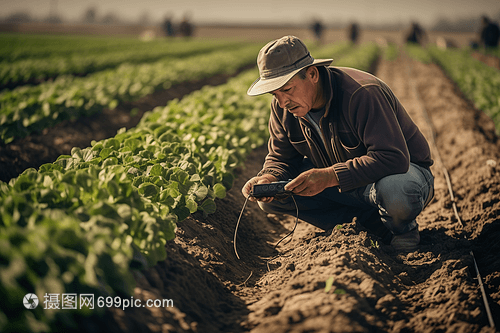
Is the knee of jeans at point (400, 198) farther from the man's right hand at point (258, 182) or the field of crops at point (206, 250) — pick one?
the man's right hand at point (258, 182)

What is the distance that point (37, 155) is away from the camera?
18.9ft

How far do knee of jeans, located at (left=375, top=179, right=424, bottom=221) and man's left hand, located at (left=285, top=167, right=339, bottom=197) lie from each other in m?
0.38

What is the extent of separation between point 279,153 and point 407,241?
1202 millimetres

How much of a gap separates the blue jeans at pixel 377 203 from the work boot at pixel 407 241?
47 mm

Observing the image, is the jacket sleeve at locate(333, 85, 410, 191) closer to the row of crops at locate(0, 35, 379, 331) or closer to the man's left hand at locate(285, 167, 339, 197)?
the man's left hand at locate(285, 167, 339, 197)

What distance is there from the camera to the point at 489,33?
20.3 metres


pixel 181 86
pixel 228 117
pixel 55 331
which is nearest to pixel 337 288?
pixel 55 331

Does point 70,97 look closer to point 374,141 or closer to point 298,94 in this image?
point 298,94

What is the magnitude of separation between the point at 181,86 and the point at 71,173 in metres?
8.90

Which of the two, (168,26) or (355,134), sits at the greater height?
(168,26)

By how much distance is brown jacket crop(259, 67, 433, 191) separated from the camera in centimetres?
255

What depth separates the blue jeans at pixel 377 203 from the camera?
8.94ft

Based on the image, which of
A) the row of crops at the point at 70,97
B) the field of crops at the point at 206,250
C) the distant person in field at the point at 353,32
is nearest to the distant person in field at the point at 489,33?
the distant person in field at the point at 353,32

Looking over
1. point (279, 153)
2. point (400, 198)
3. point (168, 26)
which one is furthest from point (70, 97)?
point (168, 26)
